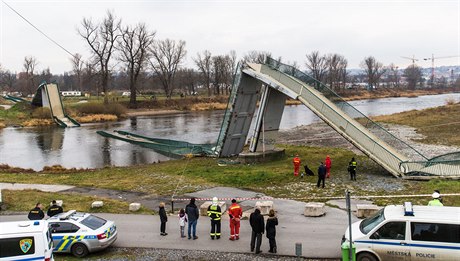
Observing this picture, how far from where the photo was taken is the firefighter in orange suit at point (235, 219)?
14.5 m

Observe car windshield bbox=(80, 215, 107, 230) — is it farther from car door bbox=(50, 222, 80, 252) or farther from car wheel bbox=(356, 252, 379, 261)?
car wheel bbox=(356, 252, 379, 261)

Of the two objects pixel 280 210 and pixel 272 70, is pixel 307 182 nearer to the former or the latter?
pixel 280 210

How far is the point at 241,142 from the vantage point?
33062 millimetres

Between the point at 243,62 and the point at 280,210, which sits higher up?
the point at 243,62

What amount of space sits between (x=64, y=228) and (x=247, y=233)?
5.88 m

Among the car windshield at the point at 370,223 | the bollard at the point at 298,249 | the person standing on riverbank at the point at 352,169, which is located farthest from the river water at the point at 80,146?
the car windshield at the point at 370,223

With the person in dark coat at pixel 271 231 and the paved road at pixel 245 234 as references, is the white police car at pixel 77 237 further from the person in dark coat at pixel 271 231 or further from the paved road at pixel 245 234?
the person in dark coat at pixel 271 231

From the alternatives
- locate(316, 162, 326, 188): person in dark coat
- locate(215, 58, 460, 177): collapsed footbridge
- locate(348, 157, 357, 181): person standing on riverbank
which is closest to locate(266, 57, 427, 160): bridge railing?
locate(215, 58, 460, 177): collapsed footbridge

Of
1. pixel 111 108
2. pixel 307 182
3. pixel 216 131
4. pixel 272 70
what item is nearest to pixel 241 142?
pixel 272 70

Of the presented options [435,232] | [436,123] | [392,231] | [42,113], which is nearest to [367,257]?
[392,231]

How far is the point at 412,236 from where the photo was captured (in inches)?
444

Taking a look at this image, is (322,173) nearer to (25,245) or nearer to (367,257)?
(367,257)

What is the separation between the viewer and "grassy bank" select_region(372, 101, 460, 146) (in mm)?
40050

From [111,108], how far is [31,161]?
4900cm
